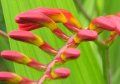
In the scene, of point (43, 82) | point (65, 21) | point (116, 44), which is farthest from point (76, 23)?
point (116, 44)

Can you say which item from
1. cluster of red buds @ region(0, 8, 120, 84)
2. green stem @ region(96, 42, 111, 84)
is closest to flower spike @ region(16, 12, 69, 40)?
cluster of red buds @ region(0, 8, 120, 84)

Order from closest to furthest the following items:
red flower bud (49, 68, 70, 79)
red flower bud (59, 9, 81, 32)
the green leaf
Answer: red flower bud (49, 68, 70, 79) → red flower bud (59, 9, 81, 32) → the green leaf

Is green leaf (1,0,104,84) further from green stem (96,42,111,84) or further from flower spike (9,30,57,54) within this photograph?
flower spike (9,30,57,54)

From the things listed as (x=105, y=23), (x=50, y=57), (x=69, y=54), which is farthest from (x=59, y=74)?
(x=50, y=57)

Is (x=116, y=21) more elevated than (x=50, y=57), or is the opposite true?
(x=116, y=21)

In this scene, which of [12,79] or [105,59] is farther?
[105,59]

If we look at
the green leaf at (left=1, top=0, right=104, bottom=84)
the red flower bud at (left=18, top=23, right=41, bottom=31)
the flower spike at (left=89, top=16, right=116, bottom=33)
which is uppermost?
the flower spike at (left=89, top=16, right=116, bottom=33)

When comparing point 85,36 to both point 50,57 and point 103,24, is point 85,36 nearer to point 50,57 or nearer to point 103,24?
point 103,24
